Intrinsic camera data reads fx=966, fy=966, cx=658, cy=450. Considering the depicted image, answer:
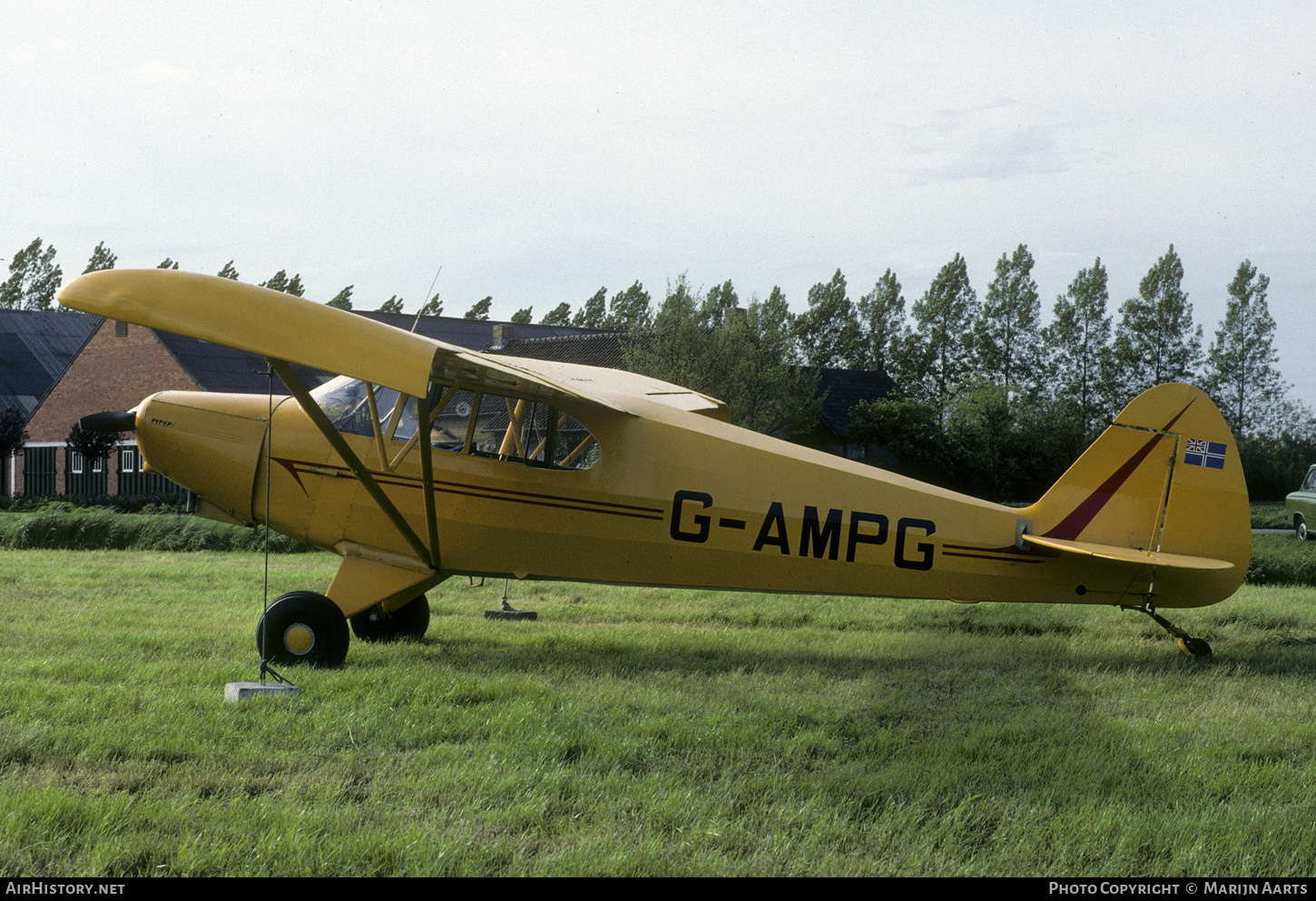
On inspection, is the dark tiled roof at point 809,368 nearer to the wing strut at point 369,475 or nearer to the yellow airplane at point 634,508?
the yellow airplane at point 634,508

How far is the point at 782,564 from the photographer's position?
7219 mm

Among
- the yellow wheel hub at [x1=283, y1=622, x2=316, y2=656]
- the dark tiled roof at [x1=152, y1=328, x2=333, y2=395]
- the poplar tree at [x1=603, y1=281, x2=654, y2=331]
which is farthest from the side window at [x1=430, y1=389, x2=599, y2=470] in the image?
the poplar tree at [x1=603, y1=281, x2=654, y2=331]

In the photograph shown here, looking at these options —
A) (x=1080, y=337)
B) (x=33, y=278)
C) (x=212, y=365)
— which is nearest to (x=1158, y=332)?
(x=1080, y=337)

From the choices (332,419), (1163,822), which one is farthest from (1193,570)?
(332,419)

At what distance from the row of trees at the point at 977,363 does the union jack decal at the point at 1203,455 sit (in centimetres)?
1610

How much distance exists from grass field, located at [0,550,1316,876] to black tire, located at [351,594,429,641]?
165mm

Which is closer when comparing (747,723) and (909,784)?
(909,784)

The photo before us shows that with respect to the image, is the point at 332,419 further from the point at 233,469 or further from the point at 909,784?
the point at 909,784

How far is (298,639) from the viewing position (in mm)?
6648

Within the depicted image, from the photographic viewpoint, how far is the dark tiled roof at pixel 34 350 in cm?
4294

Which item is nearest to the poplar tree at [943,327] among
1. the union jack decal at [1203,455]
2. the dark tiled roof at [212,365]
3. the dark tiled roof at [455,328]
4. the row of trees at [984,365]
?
the row of trees at [984,365]

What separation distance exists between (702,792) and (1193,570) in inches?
206

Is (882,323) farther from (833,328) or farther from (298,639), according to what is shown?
(298,639)

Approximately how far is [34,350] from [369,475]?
4807 cm
